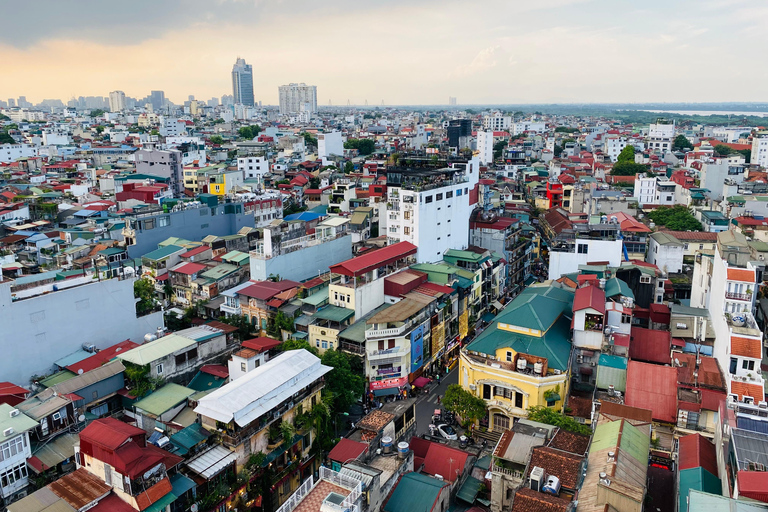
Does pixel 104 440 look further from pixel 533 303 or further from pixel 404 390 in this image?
pixel 533 303

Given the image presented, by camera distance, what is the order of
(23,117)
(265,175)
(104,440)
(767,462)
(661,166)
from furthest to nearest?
(23,117) → (661,166) → (265,175) → (104,440) → (767,462)

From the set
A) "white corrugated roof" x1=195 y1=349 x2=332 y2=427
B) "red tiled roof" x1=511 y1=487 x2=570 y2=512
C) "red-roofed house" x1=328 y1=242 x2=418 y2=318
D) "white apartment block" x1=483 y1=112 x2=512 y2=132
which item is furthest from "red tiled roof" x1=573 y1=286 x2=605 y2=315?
"white apartment block" x1=483 y1=112 x2=512 y2=132

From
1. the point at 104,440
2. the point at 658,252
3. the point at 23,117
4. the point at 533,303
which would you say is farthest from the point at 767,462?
the point at 23,117

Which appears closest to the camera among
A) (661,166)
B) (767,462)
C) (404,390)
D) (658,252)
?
(767,462)

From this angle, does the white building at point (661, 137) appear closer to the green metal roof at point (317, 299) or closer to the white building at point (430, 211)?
the white building at point (430, 211)

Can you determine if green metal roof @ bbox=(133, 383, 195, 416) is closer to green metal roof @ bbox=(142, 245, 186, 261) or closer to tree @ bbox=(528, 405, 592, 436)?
tree @ bbox=(528, 405, 592, 436)
